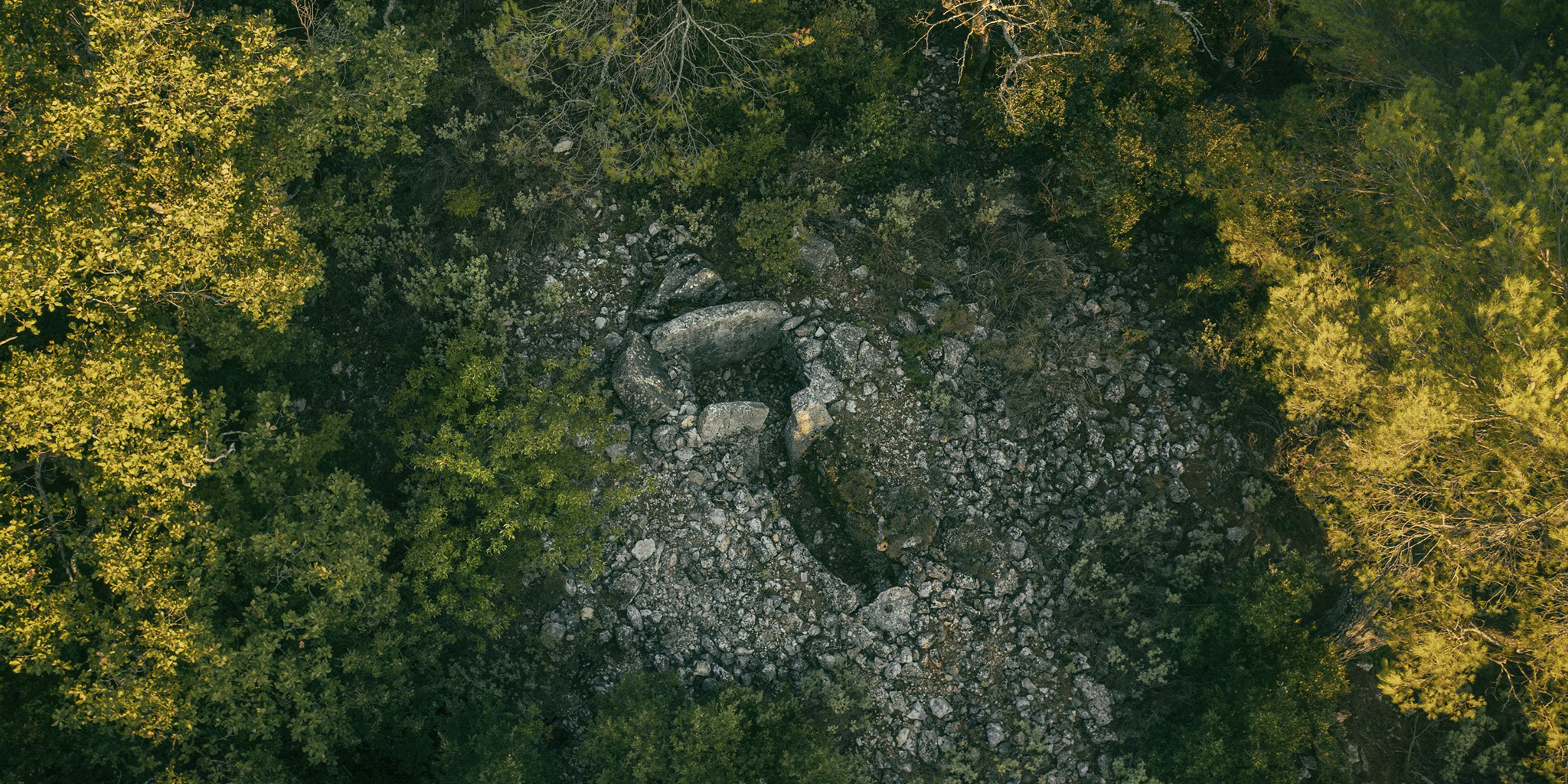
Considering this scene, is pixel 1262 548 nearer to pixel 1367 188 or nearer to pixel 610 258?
pixel 1367 188

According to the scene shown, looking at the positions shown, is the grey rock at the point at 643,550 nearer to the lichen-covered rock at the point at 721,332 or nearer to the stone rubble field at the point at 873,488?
the stone rubble field at the point at 873,488

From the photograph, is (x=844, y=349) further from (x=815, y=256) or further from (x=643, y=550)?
(x=643, y=550)

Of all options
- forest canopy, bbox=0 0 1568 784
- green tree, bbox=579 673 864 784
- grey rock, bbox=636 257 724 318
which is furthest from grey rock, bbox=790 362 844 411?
green tree, bbox=579 673 864 784

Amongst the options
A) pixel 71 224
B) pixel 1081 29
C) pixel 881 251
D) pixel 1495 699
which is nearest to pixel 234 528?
pixel 71 224

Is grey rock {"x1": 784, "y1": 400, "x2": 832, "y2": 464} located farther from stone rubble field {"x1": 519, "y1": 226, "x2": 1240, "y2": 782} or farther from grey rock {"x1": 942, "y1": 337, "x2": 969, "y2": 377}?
grey rock {"x1": 942, "y1": 337, "x2": 969, "y2": 377}

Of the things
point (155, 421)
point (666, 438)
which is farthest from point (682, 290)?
point (155, 421)

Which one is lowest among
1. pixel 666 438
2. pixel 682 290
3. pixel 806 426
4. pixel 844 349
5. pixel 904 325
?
pixel 666 438
